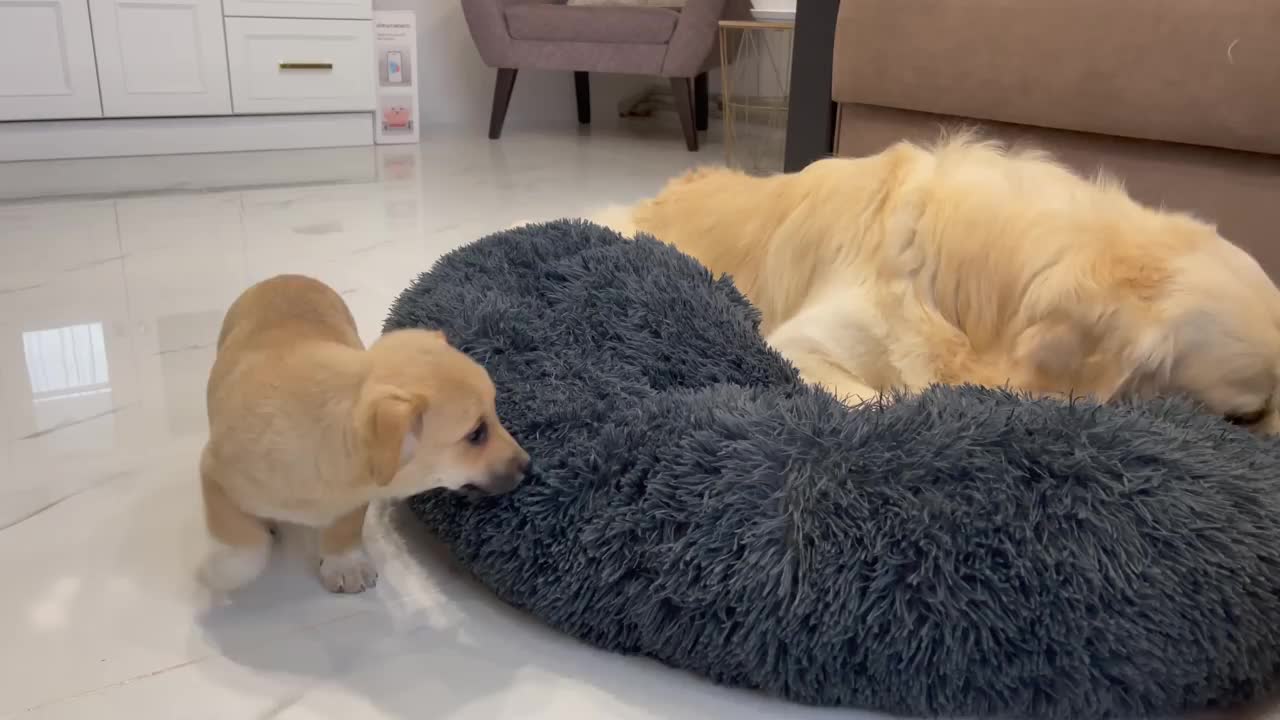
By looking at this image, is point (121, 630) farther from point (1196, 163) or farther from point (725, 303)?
point (1196, 163)

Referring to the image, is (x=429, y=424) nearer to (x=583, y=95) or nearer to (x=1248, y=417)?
(x=1248, y=417)

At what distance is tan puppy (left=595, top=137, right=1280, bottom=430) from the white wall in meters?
3.78

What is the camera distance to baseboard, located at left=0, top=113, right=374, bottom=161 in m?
3.78

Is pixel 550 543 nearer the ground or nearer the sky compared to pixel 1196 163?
nearer the ground

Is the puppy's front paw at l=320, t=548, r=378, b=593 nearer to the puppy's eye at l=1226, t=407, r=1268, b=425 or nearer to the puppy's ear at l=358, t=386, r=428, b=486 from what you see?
the puppy's ear at l=358, t=386, r=428, b=486

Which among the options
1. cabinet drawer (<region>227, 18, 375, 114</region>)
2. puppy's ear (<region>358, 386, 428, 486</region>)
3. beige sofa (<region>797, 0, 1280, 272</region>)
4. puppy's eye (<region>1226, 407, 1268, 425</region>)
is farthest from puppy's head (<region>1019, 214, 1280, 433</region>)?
cabinet drawer (<region>227, 18, 375, 114</region>)

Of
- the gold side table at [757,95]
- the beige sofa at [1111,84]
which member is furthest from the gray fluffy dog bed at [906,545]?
the gold side table at [757,95]

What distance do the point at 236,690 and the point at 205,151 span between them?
12.1 feet

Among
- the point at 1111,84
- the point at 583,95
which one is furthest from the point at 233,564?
the point at 583,95

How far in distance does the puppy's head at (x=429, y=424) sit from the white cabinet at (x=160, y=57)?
3.43 m

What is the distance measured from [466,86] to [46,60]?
2.11m

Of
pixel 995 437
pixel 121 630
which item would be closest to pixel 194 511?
pixel 121 630

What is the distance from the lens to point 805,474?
1.04 metres

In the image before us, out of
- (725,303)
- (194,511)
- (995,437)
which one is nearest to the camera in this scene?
(995,437)
